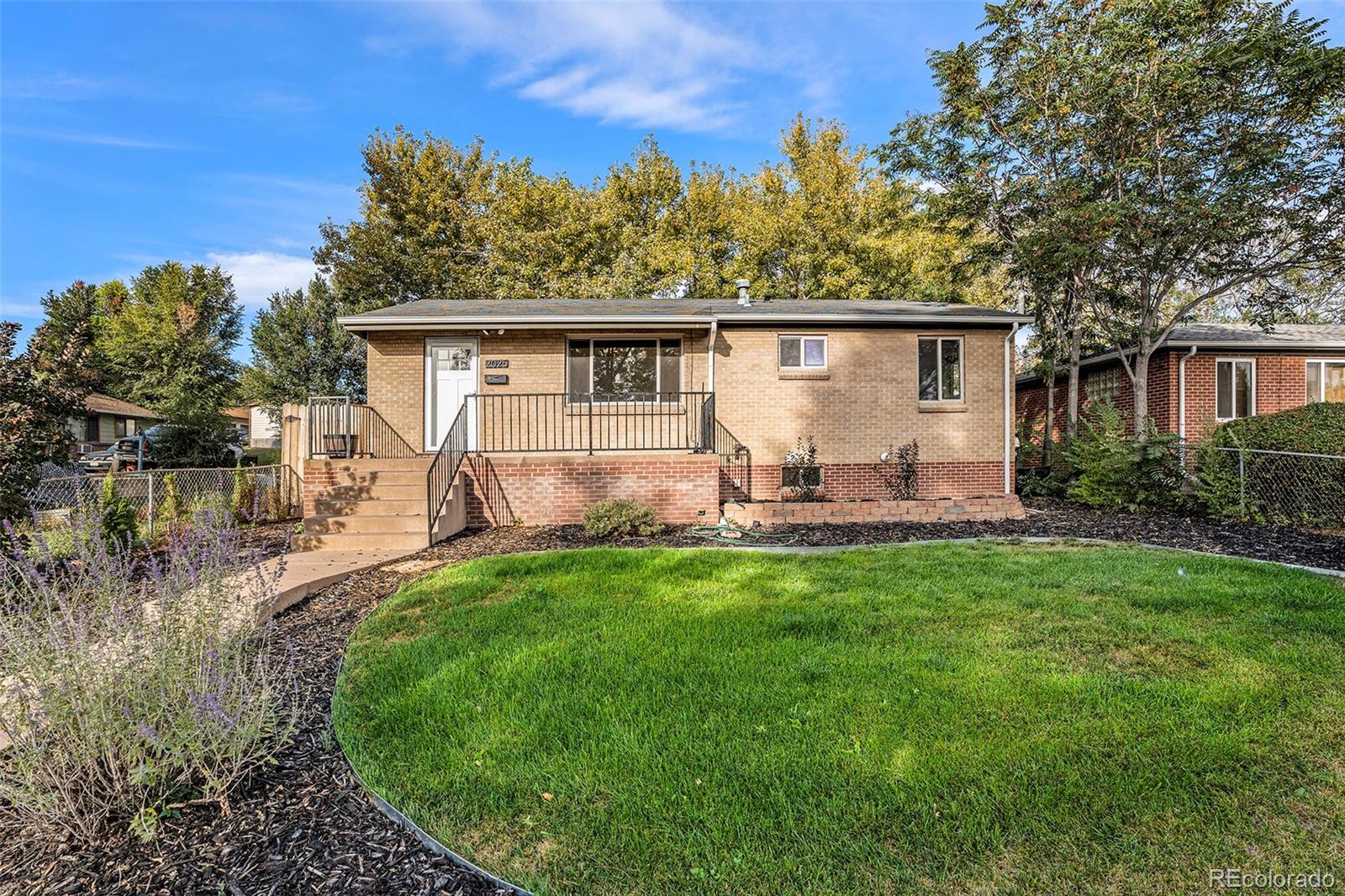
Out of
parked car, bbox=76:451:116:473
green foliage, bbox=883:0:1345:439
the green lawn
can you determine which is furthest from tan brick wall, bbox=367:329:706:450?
parked car, bbox=76:451:116:473

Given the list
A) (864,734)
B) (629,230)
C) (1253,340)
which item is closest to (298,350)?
(629,230)

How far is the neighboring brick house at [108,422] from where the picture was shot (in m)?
25.5

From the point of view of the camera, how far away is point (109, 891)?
6.14 ft

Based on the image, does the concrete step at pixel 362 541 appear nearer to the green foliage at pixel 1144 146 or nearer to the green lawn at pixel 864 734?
the green lawn at pixel 864 734

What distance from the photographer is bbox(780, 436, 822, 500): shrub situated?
34.1 ft

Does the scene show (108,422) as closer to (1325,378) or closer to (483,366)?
(483,366)

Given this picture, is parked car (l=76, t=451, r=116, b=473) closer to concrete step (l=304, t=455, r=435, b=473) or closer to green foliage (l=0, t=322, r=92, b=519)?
concrete step (l=304, t=455, r=435, b=473)

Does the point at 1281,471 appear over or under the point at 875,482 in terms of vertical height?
over

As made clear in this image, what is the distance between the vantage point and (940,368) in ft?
35.9

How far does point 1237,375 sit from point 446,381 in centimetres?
1734

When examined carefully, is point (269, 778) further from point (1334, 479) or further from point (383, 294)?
point (383, 294)

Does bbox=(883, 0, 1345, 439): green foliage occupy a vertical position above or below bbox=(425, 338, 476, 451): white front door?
above
